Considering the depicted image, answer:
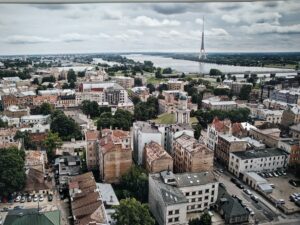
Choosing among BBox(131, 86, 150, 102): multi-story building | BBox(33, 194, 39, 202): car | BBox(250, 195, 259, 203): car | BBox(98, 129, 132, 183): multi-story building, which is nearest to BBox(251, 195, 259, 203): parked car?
BBox(250, 195, 259, 203): car

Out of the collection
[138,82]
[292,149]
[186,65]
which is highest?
[186,65]

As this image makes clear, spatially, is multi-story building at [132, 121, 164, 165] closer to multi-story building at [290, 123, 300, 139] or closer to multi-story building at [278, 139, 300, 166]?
multi-story building at [278, 139, 300, 166]

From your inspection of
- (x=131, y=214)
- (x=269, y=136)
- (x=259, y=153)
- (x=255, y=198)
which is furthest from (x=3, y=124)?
(x=269, y=136)

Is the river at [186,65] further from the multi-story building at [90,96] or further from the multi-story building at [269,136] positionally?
the multi-story building at [90,96]

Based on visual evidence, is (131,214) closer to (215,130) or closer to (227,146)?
(227,146)

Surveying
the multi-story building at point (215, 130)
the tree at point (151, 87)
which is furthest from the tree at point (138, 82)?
the multi-story building at point (215, 130)

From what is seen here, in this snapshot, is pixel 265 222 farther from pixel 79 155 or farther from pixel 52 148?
pixel 52 148
